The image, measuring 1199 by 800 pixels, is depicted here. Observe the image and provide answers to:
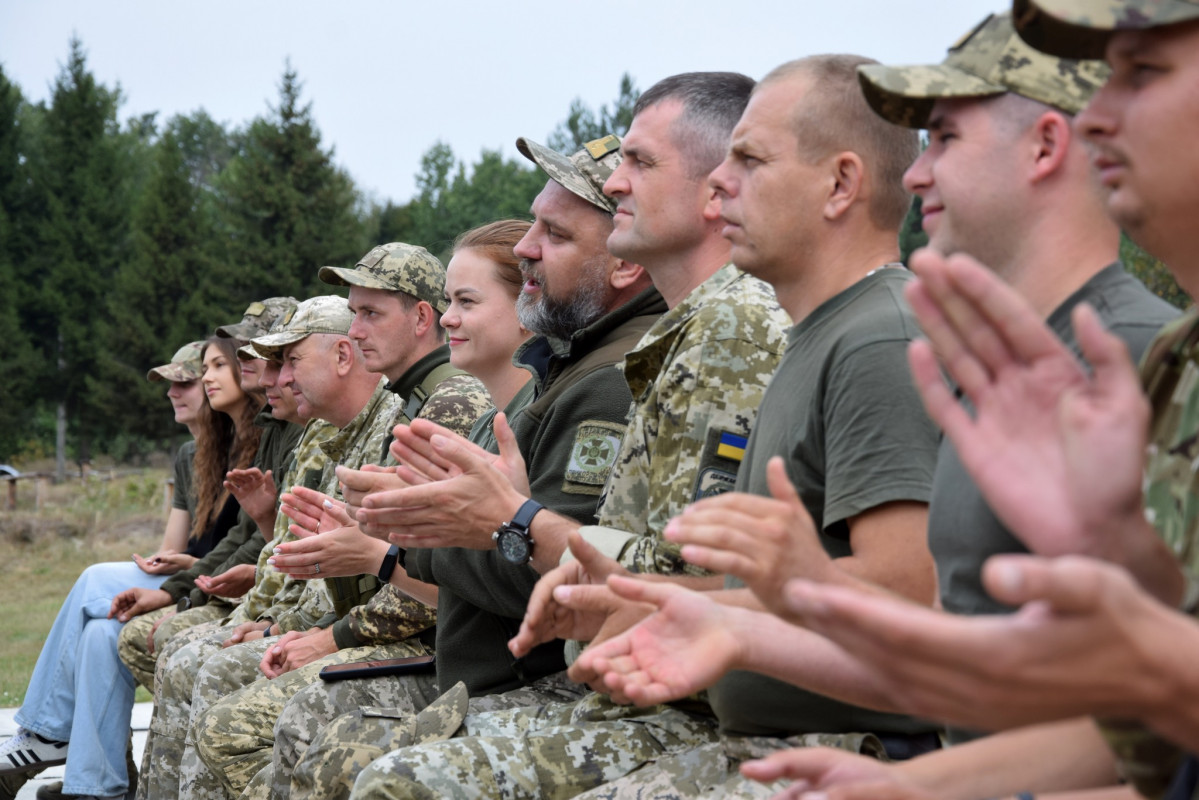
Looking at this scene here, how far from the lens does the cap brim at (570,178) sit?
4027 millimetres

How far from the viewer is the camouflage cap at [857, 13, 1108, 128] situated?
81.0 inches

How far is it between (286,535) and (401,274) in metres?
1.32

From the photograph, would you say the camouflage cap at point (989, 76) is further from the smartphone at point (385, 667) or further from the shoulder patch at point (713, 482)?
the smartphone at point (385, 667)

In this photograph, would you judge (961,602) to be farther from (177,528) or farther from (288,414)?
(177,528)

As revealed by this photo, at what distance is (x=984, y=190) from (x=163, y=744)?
495 cm

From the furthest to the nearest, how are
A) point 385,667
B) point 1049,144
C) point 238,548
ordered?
point 238,548, point 385,667, point 1049,144

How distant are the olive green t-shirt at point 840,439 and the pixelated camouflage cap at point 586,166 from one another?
150 centimetres

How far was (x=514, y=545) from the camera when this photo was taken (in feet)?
10.8

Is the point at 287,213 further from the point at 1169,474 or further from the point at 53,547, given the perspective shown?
the point at 1169,474

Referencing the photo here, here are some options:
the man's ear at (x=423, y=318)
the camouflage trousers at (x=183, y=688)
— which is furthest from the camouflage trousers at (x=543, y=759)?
the man's ear at (x=423, y=318)

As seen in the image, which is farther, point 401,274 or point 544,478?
point 401,274

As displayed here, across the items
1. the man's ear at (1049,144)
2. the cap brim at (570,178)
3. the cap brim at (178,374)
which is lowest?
the cap brim at (178,374)

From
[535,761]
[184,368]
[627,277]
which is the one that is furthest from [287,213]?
[535,761]

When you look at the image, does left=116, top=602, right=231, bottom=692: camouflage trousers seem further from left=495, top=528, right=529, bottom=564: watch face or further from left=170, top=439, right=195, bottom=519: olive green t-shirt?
left=495, top=528, right=529, bottom=564: watch face
